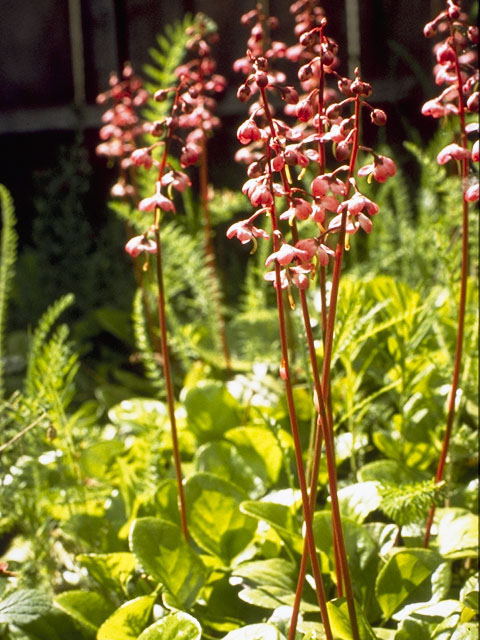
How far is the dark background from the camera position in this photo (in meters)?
4.11

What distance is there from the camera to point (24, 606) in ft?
4.78

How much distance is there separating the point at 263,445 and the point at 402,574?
528 millimetres

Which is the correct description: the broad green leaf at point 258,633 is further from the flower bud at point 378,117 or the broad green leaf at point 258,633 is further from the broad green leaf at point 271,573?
the flower bud at point 378,117

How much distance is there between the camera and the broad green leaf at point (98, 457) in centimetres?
208

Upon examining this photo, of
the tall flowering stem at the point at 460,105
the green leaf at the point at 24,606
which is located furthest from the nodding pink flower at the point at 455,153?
the green leaf at the point at 24,606

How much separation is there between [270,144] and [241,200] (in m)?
1.90

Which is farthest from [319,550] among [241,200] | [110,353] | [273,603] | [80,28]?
[80,28]

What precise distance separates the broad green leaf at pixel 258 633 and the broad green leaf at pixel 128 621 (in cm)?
23

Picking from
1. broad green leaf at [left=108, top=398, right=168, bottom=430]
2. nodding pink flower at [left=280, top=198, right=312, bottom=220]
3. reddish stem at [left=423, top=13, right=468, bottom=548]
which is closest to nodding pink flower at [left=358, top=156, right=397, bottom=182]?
nodding pink flower at [left=280, top=198, right=312, bottom=220]

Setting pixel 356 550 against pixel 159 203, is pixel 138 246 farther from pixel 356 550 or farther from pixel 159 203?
pixel 356 550

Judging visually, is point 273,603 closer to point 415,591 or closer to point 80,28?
point 415,591

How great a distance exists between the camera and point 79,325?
11.2ft

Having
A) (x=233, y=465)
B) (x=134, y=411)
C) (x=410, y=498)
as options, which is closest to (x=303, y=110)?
(x=410, y=498)

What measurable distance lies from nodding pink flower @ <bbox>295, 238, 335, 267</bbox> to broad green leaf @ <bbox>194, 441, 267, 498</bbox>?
94cm
